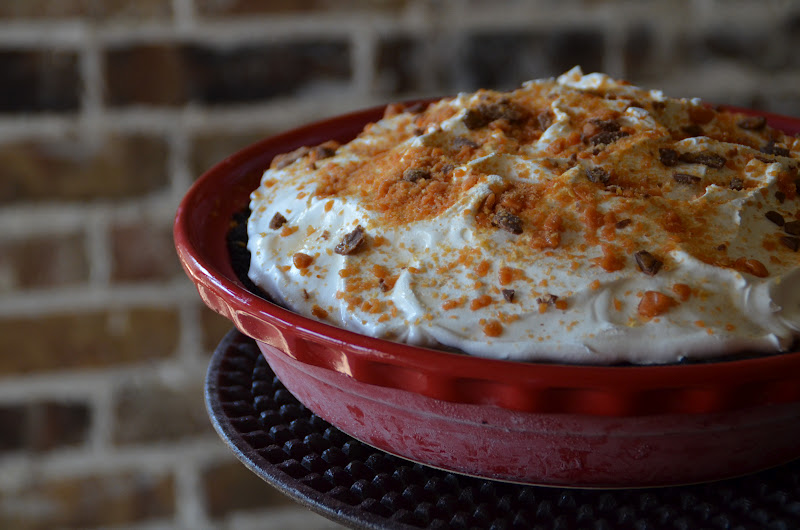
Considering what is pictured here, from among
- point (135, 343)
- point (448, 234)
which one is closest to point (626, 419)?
point (448, 234)

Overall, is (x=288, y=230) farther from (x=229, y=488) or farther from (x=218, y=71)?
(x=229, y=488)

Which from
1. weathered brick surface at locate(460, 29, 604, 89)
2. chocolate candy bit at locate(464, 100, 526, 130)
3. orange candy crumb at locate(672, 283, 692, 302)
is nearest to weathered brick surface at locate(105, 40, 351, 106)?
weathered brick surface at locate(460, 29, 604, 89)

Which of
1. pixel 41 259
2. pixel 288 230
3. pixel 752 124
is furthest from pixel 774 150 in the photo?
pixel 41 259

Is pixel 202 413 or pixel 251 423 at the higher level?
pixel 251 423

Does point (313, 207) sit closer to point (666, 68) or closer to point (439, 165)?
point (439, 165)

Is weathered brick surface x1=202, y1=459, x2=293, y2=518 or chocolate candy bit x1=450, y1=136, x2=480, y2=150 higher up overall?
chocolate candy bit x1=450, y1=136, x2=480, y2=150

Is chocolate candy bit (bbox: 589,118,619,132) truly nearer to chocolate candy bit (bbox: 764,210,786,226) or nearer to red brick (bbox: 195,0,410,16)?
chocolate candy bit (bbox: 764,210,786,226)
